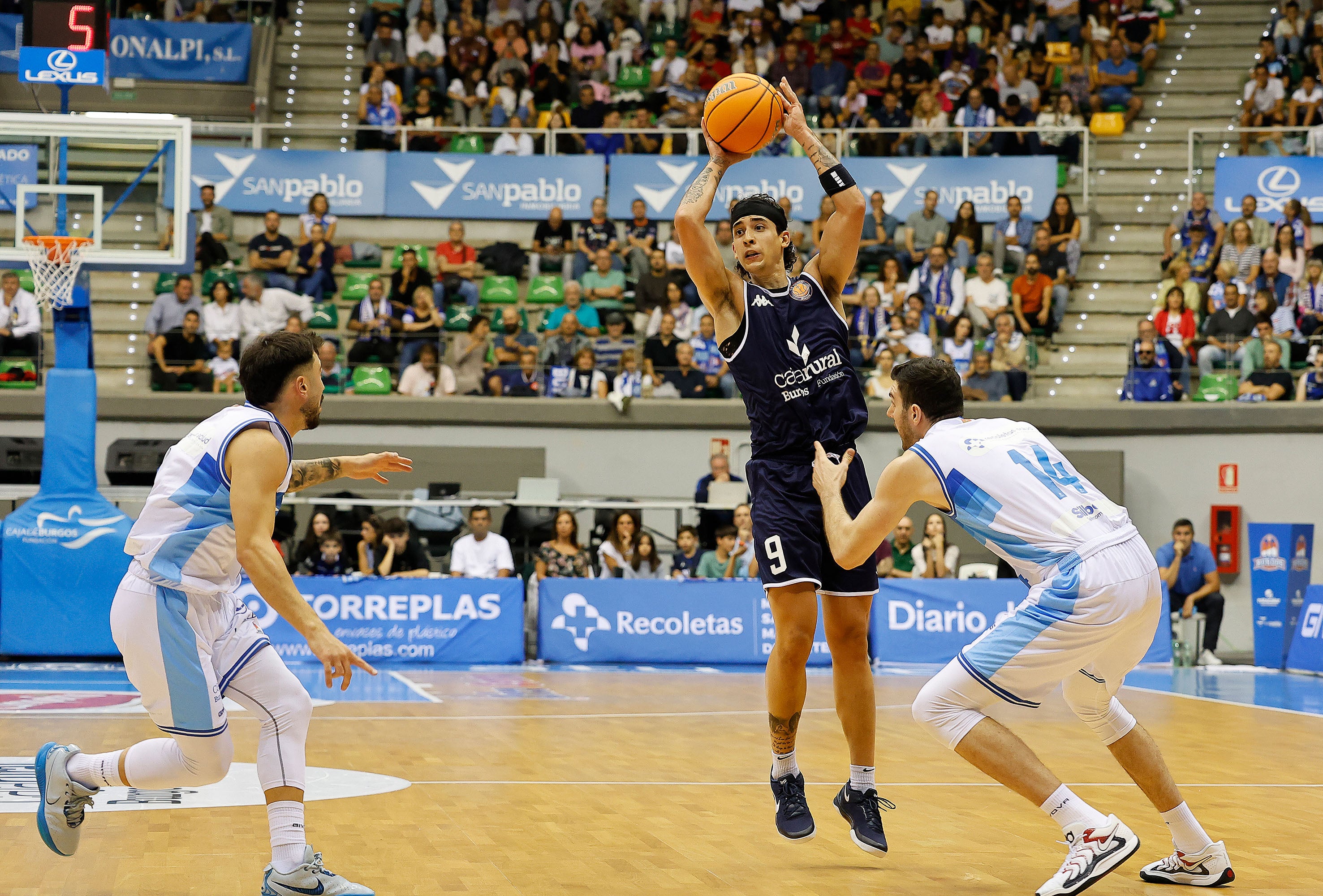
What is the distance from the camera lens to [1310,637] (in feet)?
45.2

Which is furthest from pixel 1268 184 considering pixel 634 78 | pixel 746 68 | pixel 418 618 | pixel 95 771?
pixel 95 771

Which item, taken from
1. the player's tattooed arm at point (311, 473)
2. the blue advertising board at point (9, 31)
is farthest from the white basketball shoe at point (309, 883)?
the blue advertising board at point (9, 31)

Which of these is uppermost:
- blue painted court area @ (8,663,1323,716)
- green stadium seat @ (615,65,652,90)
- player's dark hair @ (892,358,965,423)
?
green stadium seat @ (615,65,652,90)

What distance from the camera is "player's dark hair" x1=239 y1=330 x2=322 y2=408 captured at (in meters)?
4.41

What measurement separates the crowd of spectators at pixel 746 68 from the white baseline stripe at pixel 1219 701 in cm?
948

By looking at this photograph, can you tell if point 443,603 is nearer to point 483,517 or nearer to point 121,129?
point 483,517

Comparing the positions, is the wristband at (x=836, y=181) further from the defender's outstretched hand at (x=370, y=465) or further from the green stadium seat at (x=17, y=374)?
the green stadium seat at (x=17, y=374)

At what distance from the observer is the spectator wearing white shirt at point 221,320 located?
56.1 feet

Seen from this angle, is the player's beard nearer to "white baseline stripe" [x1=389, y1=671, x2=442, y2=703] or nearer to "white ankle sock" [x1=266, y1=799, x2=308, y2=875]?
"white ankle sock" [x1=266, y1=799, x2=308, y2=875]

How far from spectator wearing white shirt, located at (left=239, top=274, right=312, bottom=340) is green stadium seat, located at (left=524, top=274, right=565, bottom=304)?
2.94m

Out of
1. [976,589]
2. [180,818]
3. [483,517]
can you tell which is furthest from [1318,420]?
[180,818]

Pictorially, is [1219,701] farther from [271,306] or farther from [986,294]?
[271,306]

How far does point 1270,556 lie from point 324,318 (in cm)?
1167

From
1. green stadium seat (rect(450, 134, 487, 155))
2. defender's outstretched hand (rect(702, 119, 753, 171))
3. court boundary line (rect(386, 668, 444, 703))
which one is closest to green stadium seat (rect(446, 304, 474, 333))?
green stadium seat (rect(450, 134, 487, 155))
